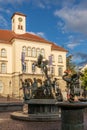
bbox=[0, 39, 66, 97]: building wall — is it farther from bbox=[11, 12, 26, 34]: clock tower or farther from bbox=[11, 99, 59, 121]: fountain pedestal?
bbox=[11, 99, 59, 121]: fountain pedestal

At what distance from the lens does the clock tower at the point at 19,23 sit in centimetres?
6166

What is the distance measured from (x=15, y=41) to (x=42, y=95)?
3997 cm

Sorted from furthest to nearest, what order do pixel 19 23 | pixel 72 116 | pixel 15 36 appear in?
pixel 19 23 < pixel 15 36 < pixel 72 116

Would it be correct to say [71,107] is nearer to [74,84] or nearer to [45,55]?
[74,84]

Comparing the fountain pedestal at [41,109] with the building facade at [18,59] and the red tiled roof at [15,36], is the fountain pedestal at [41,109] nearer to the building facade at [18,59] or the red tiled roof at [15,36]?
the building facade at [18,59]

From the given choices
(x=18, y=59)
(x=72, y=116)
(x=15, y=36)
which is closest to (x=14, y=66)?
(x=18, y=59)

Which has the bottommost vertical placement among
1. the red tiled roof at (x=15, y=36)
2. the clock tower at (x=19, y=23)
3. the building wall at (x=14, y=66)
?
the building wall at (x=14, y=66)

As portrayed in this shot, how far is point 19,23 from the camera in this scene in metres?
62.2

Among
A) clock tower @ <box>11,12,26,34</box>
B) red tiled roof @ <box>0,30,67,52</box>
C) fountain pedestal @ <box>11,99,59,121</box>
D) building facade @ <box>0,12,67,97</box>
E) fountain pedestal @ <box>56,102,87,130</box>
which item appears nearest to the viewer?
→ fountain pedestal @ <box>56,102,87,130</box>

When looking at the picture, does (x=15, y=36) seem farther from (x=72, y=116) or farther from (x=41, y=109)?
(x=72, y=116)

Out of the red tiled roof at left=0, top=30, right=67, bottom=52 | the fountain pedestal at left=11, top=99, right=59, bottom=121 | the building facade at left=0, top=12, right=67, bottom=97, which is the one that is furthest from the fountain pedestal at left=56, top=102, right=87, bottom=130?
the red tiled roof at left=0, top=30, right=67, bottom=52

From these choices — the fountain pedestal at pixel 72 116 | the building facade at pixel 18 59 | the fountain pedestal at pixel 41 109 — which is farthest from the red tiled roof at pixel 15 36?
the fountain pedestal at pixel 72 116

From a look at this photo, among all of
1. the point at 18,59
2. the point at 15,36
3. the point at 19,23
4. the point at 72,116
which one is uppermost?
the point at 19,23

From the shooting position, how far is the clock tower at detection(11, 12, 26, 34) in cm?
6166
